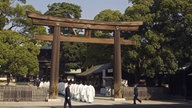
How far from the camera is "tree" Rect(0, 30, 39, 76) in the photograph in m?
32.9

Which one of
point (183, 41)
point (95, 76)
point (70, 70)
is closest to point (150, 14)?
point (183, 41)

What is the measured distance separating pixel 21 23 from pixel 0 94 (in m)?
10.1

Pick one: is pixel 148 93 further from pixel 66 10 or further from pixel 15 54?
pixel 66 10

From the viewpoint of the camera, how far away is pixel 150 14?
35.6m

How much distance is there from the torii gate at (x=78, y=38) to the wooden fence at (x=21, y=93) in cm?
92

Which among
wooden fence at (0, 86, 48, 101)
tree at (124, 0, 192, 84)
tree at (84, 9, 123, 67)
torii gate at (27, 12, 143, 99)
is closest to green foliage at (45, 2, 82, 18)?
tree at (84, 9, 123, 67)

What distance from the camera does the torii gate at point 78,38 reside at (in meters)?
30.5

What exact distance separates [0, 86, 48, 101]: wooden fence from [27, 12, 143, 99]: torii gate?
923mm

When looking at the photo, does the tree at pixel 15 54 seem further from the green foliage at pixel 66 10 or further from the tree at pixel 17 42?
the green foliage at pixel 66 10

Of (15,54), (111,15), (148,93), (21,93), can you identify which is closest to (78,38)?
(15,54)

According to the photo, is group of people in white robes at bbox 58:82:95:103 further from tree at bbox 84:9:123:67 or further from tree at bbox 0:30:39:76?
tree at bbox 84:9:123:67

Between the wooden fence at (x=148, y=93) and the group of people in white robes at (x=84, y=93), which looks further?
the wooden fence at (x=148, y=93)

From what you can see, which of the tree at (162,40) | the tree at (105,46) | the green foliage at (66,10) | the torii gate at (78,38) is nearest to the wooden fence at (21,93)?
the torii gate at (78,38)

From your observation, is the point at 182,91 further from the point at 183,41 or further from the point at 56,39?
the point at 56,39
